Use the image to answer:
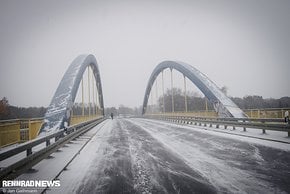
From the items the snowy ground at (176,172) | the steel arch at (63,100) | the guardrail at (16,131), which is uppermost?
the steel arch at (63,100)

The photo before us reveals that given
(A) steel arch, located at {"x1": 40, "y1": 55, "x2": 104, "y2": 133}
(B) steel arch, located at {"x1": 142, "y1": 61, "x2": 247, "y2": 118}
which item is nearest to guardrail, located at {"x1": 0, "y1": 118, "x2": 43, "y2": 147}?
(A) steel arch, located at {"x1": 40, "y1": 55, "x2": 104, "y2": 133}

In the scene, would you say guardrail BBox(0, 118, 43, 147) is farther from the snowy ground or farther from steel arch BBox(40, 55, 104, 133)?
the snowy ground

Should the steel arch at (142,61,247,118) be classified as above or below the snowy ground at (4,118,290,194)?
above

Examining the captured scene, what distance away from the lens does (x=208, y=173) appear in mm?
4980

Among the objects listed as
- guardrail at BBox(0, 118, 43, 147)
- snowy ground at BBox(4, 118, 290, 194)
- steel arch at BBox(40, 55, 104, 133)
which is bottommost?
snowy ground at BBox(4, 118, 290, 194)

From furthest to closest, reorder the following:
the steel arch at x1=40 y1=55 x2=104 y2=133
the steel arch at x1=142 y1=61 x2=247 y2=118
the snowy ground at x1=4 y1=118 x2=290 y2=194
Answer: the steel arch at x1=142 y1=61 x2=247 y2=118
the steel arch at x1=40 y1=55 x2=104 y2=133
the snowy ground at x1=4 y1=118 x2=290 y2=194

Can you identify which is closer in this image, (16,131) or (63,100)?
(16,131)

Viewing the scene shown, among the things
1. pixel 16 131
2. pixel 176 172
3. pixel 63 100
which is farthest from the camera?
pixel 63 100

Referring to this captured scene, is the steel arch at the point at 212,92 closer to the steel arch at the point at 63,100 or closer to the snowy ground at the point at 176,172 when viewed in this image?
the steel arch at the point at 63,100

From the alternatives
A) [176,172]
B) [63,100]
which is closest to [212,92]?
[63,100]

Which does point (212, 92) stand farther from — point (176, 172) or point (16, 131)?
point (176, 172)

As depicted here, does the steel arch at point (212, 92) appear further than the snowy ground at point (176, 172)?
Yes

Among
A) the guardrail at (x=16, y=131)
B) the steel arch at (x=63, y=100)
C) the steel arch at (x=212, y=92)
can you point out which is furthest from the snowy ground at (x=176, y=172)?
the steel arch at (x=212, y=92)

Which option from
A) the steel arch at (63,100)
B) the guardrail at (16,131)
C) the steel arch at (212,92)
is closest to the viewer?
the guardrail at (16,131)
